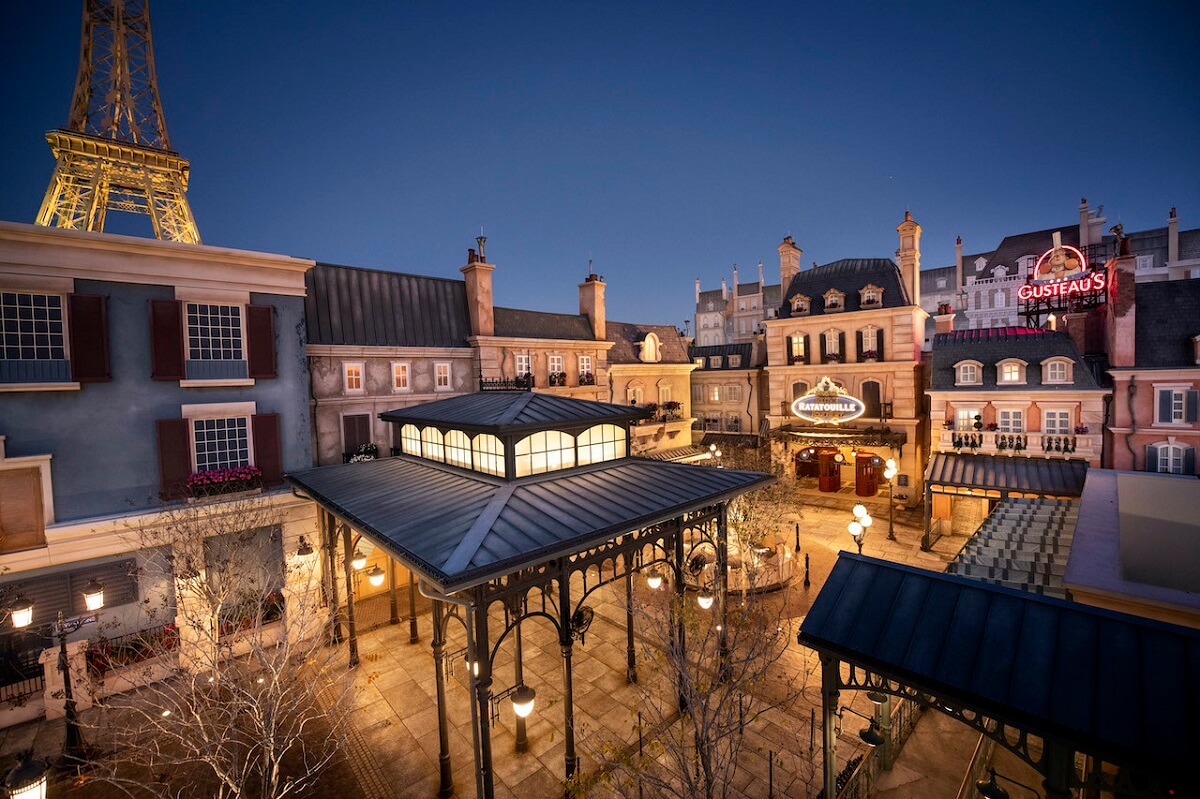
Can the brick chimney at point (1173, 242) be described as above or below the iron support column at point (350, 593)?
above

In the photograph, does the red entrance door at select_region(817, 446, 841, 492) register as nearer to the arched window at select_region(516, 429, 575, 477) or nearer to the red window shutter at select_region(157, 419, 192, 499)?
the arched window at select_region(516, 429, 575, 477)

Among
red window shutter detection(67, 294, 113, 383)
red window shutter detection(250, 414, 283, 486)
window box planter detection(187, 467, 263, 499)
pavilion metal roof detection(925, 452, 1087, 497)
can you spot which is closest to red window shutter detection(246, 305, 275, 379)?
red window shutter detection(250, 414, 283, 486)

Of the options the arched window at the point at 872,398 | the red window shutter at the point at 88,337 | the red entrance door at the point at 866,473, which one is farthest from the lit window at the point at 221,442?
the red entrance door at the point at 866,473

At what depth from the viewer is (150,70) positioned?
31688mm

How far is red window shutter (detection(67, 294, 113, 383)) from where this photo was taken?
14727 mm

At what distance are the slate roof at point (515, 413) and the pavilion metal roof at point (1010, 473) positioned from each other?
18.4 meters

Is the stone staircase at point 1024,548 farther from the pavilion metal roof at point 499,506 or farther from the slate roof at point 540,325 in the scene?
the slate roof at point 540,325

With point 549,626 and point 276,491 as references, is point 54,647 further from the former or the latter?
point 549,626

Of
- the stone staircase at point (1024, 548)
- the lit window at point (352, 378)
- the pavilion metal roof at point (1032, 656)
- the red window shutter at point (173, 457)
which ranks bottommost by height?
the stone staircase at point (1024, 548)

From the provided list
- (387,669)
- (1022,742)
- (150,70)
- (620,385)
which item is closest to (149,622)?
(387,669)

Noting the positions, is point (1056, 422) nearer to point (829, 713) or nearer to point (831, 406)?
point (831, 406)

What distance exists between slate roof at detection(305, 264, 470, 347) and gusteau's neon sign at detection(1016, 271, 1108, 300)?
32.2 meters

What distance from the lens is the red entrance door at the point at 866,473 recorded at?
108ft

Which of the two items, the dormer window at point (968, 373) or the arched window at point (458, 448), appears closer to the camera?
the arched window at point (458, 448)
